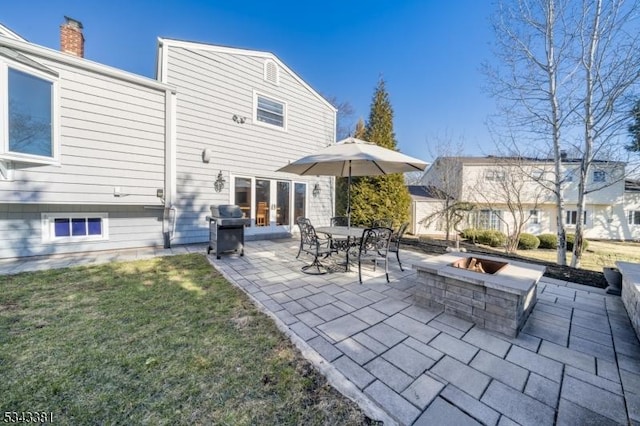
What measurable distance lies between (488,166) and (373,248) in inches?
589

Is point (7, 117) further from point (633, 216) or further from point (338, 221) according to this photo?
point (633, 216)

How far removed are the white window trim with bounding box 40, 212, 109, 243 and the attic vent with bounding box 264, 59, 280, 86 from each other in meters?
5.87

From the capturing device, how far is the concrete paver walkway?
5.08 feet

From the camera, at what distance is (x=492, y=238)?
445 inches

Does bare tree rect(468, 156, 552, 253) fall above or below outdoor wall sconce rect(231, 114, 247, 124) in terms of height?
below

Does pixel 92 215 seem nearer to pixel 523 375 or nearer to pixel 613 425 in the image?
pixel 523 375

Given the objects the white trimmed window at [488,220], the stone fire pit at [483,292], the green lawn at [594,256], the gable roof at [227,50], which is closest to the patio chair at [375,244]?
the stone fire pit at [483,292]

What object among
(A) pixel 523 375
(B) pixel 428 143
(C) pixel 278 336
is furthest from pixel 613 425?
(B) pixel 428 143

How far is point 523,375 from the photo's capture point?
185cm

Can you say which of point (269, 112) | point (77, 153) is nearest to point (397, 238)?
point (269, 112)

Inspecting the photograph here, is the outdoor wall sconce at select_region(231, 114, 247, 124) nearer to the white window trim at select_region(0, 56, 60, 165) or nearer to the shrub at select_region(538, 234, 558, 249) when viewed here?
the white window trim at select_region(0, 56, 60, 165)

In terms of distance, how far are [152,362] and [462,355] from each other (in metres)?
2.58

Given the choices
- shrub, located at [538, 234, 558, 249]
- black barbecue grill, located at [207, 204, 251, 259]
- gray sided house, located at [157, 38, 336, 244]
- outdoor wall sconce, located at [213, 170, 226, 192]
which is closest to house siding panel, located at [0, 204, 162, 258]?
gray sided house, located at [157, 38, 336, 244]

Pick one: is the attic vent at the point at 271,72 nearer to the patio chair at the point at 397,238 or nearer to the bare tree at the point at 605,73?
the patio chair at the point at 397,238
